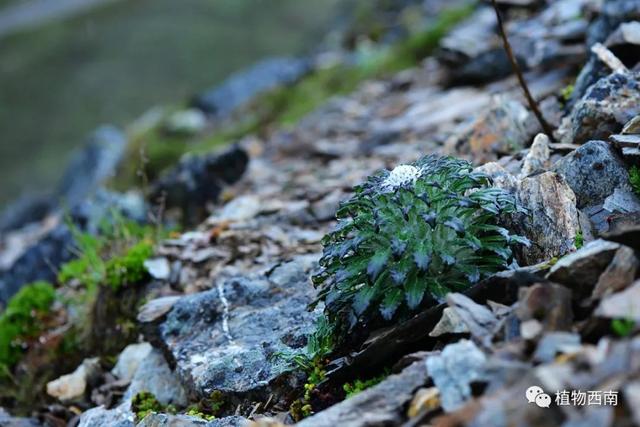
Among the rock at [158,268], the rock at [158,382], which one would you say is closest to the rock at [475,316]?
the rock at [158,382]

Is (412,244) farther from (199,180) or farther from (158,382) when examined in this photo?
(199,180)

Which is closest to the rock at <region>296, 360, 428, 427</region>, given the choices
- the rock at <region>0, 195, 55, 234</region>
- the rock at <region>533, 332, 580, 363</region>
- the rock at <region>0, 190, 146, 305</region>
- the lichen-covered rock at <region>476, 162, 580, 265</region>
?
the rock at <region>533, 332, 580, 363</region>

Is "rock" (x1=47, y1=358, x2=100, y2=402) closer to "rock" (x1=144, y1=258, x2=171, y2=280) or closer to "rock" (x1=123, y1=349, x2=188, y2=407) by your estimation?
"rock" (x1=123, y1=349, x2=188, y2=407)

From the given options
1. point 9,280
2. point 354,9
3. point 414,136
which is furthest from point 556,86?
point 354,9

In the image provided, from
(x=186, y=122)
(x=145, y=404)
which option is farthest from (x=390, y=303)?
(x=186, y=122)

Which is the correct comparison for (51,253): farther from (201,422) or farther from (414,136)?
(201,422)

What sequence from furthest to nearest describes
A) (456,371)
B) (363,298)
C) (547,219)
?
(547,219)
(363,298)
(456,371)

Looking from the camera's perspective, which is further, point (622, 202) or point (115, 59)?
point (115, 59)
